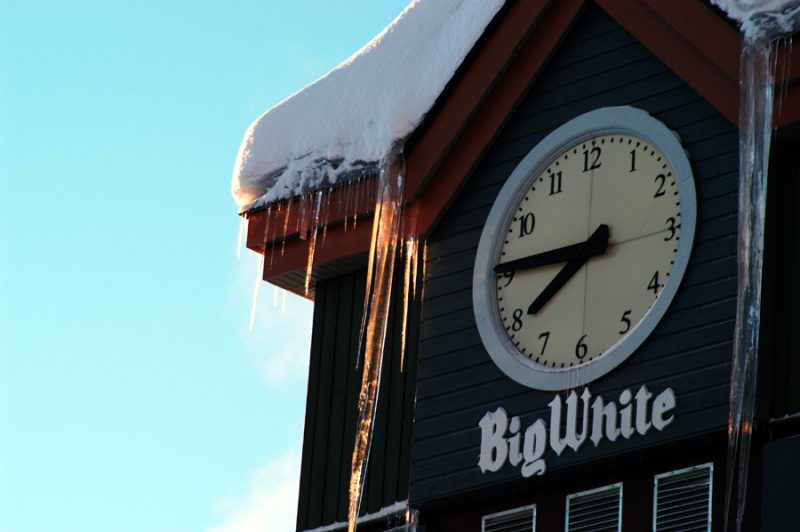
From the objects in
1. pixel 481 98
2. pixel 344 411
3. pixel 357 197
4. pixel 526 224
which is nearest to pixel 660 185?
pixel 526 224

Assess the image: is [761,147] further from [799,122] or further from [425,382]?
[425,382]

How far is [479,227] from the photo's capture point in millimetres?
21062

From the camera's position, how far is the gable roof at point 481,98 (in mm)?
19750

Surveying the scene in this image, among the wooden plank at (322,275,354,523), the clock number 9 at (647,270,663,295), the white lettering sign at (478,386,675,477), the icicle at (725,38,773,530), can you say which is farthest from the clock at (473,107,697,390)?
the wooden plank at (322,275,354,523)

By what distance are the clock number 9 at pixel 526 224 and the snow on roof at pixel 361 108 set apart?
5.40ft

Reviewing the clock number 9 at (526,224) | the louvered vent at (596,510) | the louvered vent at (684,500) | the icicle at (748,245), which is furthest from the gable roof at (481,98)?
the louvered vent at (596,510)

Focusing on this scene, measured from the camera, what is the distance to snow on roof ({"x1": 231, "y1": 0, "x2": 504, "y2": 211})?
21.8 meters

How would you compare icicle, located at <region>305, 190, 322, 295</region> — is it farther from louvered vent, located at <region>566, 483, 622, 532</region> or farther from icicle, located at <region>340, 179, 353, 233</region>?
louvered vent, located at <region>566, 483, 622, 532</region>

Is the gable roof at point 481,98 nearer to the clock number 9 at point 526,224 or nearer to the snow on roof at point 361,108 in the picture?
the snow on roof at point 361,108

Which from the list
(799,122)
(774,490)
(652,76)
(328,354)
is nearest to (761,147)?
(799,122)

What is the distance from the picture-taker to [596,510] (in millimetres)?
19016

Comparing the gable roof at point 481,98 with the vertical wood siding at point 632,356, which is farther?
the gable roof at point 481,98

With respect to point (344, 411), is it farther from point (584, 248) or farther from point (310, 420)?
point (584, 248)

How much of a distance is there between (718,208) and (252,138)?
595 centimetres
